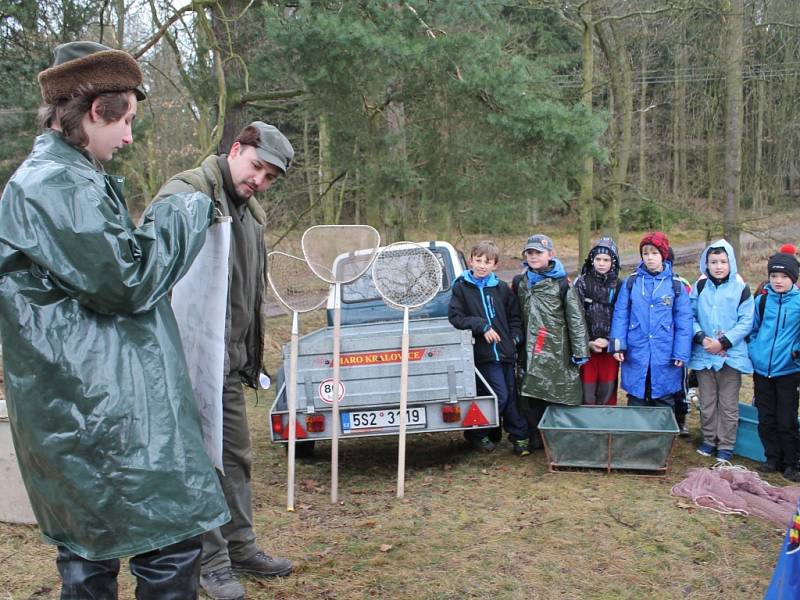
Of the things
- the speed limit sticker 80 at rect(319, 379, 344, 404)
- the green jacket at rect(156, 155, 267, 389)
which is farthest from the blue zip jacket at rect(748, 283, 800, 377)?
the green jacket at rect(156, 155, 267, 389)

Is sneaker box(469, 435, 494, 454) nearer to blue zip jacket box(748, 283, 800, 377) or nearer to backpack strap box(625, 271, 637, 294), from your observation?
backpack strap box(625, 271, 637, 294)

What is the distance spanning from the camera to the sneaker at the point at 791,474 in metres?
5.69

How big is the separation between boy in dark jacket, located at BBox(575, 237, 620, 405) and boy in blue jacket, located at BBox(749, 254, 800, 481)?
1152 millimetres

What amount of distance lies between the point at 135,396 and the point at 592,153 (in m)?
8.19

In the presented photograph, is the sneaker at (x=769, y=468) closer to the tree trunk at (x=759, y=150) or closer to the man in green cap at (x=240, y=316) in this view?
the man in green cap at (x=240, y=316)

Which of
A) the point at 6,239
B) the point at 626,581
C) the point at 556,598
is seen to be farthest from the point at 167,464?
the point at 626,581

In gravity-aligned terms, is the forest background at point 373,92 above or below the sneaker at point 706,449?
above

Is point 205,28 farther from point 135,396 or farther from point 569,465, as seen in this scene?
point 135,396

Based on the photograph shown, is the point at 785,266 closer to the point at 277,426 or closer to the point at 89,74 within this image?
the point at 277,426

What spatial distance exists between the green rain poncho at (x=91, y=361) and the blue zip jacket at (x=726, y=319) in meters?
4.88

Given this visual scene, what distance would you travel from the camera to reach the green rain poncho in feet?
7.30

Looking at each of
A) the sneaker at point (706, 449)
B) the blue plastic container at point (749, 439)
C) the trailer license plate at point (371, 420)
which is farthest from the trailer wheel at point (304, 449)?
the blue plastic container at point (749, 439)

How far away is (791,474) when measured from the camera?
574 cm

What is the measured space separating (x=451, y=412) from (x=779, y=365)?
246cm
